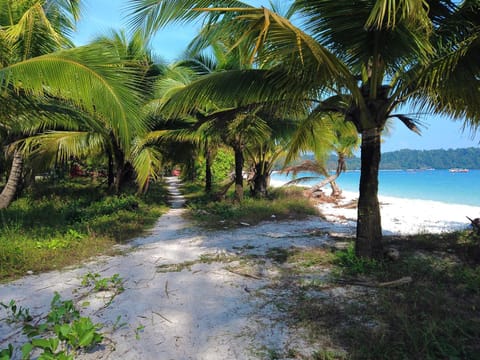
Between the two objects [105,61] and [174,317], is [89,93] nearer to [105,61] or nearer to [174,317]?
[105,61]

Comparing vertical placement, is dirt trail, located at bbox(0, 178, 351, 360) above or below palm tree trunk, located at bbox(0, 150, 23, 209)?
below

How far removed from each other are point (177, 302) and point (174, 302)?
0.03m

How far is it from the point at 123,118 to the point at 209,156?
800 centimetres

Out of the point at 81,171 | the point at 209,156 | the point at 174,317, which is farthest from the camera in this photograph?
the point at 81,171

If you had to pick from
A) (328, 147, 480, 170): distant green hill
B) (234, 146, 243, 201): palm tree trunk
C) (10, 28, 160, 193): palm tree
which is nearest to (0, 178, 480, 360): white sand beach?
(10, 28, 160, 193): palm tree

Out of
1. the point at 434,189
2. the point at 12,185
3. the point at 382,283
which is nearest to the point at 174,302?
the point at 382,283

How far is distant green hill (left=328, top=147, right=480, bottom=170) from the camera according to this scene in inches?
3762

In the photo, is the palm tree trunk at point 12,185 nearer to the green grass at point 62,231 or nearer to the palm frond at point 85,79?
the green grass at point 62,231

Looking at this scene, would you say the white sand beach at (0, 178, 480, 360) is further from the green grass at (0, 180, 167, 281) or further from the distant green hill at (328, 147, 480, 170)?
the distant green hill at (328, 147, 480, 170)

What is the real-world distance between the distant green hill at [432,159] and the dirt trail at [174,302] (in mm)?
84253

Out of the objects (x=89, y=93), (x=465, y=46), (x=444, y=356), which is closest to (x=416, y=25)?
(x=465, y=46)

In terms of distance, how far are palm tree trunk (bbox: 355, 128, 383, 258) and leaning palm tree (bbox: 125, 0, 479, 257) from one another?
0.01 meters

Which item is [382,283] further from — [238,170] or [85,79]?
[238,170]

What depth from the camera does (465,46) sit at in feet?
9.84
